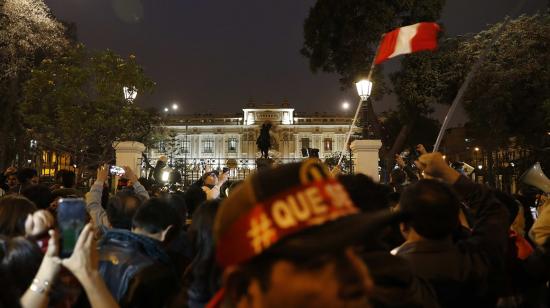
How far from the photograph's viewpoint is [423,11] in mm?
23078

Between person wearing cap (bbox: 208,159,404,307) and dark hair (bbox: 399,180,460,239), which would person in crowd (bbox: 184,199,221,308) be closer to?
person wearing cap (bbox: 208,159,404,307)

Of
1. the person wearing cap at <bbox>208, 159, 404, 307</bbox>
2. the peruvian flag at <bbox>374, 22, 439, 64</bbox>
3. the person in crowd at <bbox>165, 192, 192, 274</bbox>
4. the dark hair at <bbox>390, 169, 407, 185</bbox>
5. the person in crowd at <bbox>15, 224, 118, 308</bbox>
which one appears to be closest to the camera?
the person wearing cap at <bbox>208, 159, 404, 307</bbox>

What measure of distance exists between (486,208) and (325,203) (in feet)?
6.75

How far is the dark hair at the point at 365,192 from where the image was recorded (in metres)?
2.34

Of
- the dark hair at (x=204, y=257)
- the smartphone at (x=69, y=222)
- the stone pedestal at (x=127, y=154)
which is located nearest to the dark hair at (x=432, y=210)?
the dark hair at (x=204, y=257)

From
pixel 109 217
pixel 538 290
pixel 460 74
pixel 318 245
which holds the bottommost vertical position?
pixel 538 290

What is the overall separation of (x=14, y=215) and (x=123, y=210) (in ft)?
3.64

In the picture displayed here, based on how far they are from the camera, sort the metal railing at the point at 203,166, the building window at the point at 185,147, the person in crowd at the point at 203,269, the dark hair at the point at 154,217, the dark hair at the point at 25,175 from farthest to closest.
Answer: the building window at the point at 185,147, the metal railing at the point at 203,166, the dark hair at the point at 25,175, the dark hair at the point at 154,217, the person in crowd at the point at 203,269

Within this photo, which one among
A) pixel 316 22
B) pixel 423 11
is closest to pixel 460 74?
pixel 423 11

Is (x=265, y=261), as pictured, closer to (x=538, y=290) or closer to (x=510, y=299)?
(x=510, y=299)

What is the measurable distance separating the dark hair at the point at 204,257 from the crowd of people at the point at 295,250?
0.03 feet

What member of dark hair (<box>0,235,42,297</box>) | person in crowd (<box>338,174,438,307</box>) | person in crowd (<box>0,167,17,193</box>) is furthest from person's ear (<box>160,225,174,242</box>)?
person in crowd (<box>0,167,17,193</box>)

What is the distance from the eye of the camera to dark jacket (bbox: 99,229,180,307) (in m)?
2.78

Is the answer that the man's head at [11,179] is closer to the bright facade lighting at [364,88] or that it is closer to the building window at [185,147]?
the bright facade lighting at [364,88]
